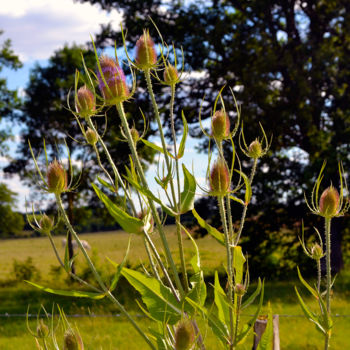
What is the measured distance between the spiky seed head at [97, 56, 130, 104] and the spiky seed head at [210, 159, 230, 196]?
0.29m

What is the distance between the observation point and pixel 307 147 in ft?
38.3

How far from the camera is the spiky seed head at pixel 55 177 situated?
1.26 m

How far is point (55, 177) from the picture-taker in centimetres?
126

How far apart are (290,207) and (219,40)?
4.26m

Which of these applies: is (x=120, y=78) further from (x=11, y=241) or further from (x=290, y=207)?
(x=11, y=241)

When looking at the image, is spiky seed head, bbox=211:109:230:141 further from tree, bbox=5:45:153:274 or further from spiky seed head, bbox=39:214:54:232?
tree, bbox=5:45:153:274

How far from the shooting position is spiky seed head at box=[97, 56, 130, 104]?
1192 millimetres

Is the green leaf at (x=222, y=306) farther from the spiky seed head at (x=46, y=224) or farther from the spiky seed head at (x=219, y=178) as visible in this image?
the spiky seed head at (x=46, y=224)

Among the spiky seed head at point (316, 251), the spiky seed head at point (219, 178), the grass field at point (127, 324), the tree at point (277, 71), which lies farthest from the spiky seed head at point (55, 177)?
the tree at point (277, 71)

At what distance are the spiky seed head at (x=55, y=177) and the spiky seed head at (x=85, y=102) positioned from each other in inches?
6.1

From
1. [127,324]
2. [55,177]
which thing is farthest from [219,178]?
[127,324]

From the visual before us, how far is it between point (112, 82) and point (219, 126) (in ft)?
1.06

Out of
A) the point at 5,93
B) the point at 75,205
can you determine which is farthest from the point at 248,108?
the point at 5,93

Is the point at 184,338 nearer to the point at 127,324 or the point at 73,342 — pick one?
the point at 73,342
